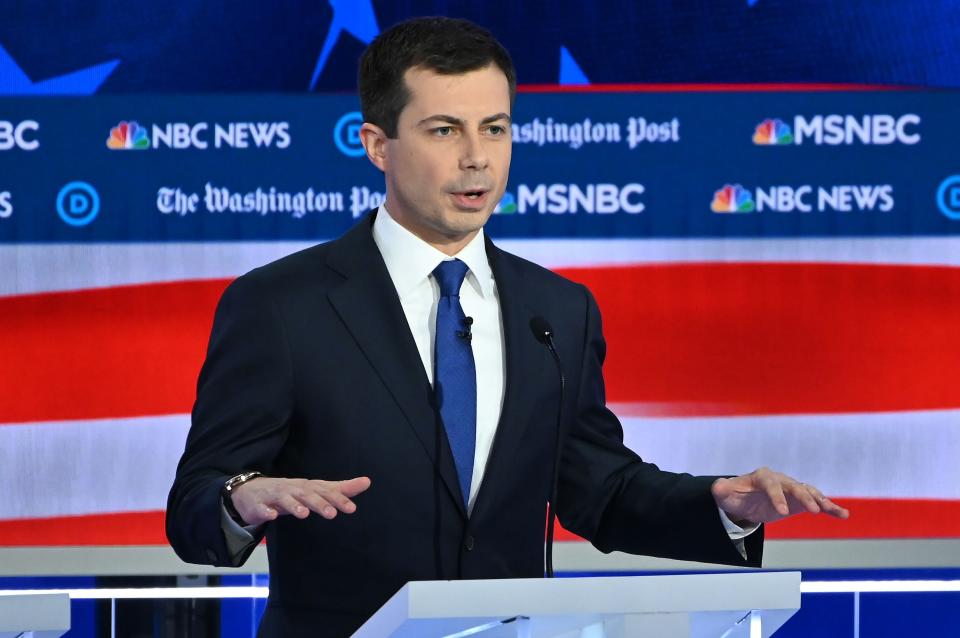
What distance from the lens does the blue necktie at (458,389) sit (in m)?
2.19

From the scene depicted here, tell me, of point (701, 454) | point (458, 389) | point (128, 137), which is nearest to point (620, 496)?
Result: point (458, 389)

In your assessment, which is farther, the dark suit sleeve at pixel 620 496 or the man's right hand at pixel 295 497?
the dark suit sleeve at pixel 620 496

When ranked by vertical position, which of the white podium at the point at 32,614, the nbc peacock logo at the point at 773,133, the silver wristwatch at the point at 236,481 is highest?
the nbc peacock logo at the point at 773,133

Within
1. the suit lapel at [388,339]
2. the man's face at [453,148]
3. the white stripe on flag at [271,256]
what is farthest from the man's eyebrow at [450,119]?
the white stripe on flag at [271,256]

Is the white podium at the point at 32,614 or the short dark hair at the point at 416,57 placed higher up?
the short dark hair at the point at 416,57

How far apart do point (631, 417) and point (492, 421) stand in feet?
5.60

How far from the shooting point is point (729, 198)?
3.93 meters

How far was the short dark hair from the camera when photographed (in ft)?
7.44

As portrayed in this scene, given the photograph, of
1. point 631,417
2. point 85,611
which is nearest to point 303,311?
point 631,417

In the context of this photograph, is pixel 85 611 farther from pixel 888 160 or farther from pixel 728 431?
pixel 888 160

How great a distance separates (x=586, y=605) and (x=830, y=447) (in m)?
2.55

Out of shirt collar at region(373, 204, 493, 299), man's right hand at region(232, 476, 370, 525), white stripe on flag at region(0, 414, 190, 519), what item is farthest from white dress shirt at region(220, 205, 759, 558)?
white stripe on flag at region(0, 414, 190, 519)

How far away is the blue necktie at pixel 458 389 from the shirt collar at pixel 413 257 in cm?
A: 9

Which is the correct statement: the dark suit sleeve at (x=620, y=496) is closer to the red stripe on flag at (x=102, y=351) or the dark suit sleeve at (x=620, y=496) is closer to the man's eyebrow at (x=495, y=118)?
the man's eyebrow at (x=495, y=118)
